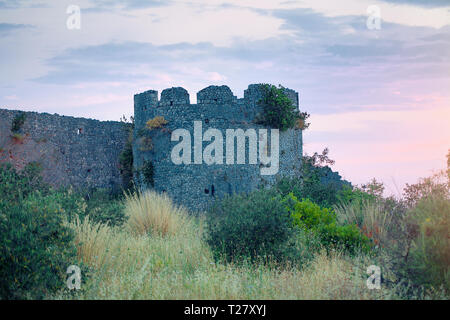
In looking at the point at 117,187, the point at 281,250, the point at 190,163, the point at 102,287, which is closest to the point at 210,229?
the point at 281,250

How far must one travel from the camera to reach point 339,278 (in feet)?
21.4

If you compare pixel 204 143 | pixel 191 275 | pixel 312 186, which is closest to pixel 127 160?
pixel 204 143

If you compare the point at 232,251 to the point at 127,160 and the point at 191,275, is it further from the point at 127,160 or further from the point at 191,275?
the point at 127,160

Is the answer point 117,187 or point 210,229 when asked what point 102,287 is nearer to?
point 210,229

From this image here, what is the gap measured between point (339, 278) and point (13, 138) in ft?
42.9

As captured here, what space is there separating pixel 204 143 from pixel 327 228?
5.83 m

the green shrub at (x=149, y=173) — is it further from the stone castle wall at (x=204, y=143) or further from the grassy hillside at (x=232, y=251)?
the grassy hillside at (x=232, y=251)

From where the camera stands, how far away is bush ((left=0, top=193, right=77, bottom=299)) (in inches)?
232

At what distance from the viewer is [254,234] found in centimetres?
811

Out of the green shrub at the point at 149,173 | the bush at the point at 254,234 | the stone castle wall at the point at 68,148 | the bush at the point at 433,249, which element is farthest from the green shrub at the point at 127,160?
the bush at the point at 433,249

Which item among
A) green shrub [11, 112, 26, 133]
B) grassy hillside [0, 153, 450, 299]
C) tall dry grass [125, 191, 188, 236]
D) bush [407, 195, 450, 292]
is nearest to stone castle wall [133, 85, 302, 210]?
tall dry grass [125, 191, 188, 236]

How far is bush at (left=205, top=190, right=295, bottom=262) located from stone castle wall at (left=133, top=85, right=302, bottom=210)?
18.1 ft

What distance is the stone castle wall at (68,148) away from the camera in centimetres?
1589

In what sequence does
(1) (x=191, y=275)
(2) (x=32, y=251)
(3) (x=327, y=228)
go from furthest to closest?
(3) (x=327, y=228) < (1) (x=191, y=275) < (2) (x=32, y=251)
